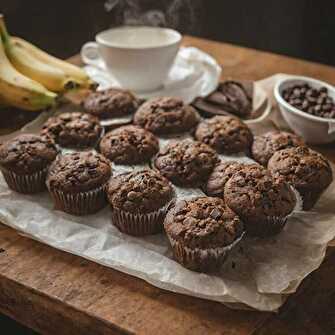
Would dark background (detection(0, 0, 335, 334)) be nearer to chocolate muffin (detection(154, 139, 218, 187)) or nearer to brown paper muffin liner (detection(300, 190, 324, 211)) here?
chocolate muffin (detection(154, 139, 218, 187))

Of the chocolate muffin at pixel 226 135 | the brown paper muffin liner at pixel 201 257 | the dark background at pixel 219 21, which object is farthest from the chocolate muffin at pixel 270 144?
the dark background at pixel 219 21

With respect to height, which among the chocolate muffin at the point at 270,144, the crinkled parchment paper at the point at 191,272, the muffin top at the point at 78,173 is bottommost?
the crinkled parchment paper at the point at 191,272

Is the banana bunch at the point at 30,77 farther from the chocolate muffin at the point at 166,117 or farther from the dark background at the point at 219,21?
the dark background at the point at 219,21

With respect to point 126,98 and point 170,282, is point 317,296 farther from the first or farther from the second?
point 126,98

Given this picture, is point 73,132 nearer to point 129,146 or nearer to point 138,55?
point 129,146


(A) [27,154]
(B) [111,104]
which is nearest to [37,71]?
(B) [111,104]

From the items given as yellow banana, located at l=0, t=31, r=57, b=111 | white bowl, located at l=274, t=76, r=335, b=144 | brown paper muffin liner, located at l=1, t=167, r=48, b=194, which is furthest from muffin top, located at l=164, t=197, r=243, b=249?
yellow banana, located at l=0, t=31, r=57, b=111
